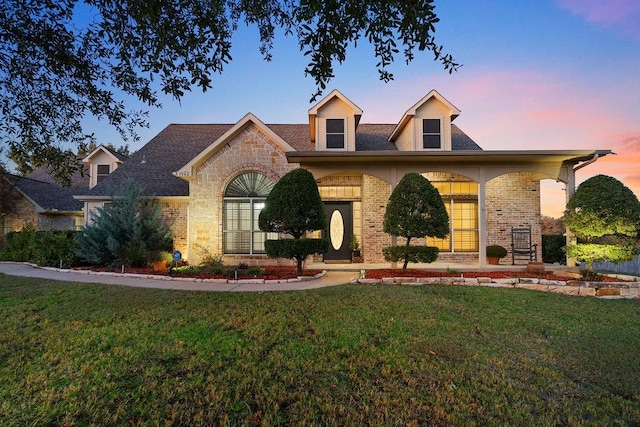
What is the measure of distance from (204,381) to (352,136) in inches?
416

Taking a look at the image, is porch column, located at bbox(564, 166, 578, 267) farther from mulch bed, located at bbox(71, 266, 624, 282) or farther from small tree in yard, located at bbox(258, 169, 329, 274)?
small tree in yard, located at bbox(258, 169, 329, 274)

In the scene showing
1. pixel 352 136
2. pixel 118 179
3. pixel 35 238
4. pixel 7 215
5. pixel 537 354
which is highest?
pixel 352 136

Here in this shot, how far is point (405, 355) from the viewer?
3.71 m

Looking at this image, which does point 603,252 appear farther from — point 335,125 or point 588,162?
point 335,125

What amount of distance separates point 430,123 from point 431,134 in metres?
0.42

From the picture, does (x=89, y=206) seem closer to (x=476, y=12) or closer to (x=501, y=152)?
(x=476, y=12)

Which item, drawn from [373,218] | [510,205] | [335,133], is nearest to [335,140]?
[335,133]

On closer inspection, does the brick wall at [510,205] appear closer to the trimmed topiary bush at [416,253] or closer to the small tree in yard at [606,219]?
the small tree in yard at [606,219]

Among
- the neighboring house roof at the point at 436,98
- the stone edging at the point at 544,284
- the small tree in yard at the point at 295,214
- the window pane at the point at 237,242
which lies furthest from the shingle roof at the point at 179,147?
the stone edging at the point at 544,284

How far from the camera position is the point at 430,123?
12.4 metres

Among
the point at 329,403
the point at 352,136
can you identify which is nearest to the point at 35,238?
the point at 352,136

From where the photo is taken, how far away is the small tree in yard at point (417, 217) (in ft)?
28.9

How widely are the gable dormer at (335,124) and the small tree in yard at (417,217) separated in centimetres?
382

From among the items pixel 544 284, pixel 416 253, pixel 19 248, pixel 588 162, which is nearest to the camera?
pixel 544 284
